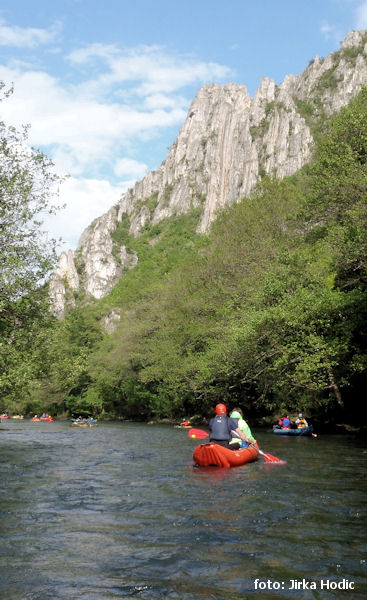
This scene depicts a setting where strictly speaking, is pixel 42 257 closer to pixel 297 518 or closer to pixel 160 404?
pixel 297 518

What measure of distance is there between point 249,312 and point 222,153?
4897 inches

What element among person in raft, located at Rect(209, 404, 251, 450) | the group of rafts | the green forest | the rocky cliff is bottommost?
the group of rafts

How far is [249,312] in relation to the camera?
93.5 feet

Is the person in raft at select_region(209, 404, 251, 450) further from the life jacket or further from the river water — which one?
the river water

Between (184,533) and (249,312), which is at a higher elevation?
(249,312)

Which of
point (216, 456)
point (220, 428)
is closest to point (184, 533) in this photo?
point (216, 456)

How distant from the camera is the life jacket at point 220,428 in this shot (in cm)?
1451

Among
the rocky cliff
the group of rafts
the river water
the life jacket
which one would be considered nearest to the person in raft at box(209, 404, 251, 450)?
the life jacket

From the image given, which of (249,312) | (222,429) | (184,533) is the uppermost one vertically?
(249,312)

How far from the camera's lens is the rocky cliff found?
133250 mm

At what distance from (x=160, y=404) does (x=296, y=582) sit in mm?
42952

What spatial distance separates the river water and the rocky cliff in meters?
111

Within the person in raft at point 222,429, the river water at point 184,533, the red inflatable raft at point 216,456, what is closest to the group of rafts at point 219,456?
the red inflatable raft at point 216,456

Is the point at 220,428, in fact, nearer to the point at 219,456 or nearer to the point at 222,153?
the point at 219,456
